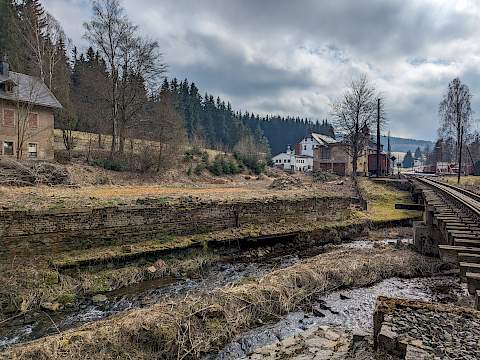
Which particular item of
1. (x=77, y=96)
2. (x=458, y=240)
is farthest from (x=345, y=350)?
(x=77, y=96)

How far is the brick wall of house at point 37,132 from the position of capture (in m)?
24.7

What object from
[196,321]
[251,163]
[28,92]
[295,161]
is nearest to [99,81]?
[28,92]

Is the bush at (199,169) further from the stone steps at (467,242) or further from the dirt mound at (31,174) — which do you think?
the stone steps at (467,242)

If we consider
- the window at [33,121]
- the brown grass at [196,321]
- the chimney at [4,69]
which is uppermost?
the chimney at [4,69]

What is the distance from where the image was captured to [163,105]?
32.6 m

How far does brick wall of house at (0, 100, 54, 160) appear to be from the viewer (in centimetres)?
2470

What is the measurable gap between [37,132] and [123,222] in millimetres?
19512

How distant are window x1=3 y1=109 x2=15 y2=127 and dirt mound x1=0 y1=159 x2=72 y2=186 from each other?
726 centimetres

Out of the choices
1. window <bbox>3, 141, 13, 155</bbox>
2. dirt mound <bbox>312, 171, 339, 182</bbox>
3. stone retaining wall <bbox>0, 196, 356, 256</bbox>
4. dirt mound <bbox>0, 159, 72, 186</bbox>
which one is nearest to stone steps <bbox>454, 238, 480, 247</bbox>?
stone retaining wall <bbox>0, 196, 356, 256</bbox>

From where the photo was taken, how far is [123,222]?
38.3ft

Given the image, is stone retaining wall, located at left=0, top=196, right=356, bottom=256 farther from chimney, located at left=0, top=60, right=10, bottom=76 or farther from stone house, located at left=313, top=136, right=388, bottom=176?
stone house, located at left=313, top=136, right=388, bottom=176

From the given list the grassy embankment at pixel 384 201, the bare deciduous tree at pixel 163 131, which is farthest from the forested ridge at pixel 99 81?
the grassy embankment at pixel 384 201

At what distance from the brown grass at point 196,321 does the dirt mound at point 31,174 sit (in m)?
14.5

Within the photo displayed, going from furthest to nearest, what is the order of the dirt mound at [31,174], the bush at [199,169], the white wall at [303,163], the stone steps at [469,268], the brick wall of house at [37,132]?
the white wall at [303,163] → the bush at [199,169] → the brick wall of house at [37,132] → the dirt mound at [31,174] → the stone steps at [469,268]
